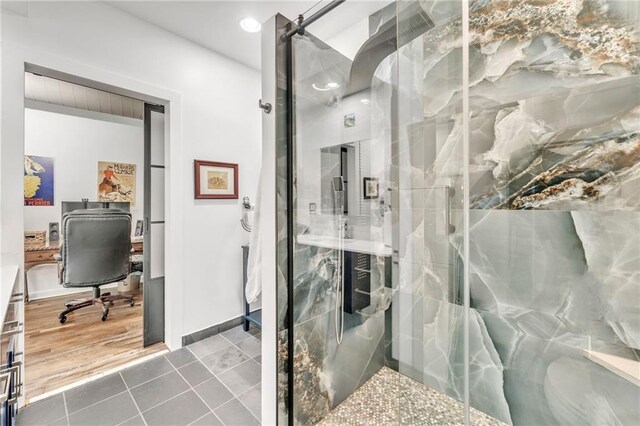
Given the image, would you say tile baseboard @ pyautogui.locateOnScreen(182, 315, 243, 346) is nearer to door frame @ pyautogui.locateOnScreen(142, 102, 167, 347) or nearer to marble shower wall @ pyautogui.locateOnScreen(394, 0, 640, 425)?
door frame @ pyautogui.locateOnScreen(142, 102, 167, 347)

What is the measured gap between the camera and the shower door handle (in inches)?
60.6

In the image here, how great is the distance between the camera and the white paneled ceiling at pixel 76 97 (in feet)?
9.11

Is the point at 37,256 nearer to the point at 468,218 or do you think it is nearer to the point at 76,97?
the point at 76,97

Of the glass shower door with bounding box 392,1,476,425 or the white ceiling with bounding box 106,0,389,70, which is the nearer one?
the glass shower door with bounding box 392,1,476,425

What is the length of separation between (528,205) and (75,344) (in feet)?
11.7

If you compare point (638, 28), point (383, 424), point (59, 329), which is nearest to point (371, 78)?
point (638, 28)

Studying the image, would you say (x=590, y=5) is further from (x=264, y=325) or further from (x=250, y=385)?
(x=250, y=385)

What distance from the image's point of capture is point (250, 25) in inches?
86.5

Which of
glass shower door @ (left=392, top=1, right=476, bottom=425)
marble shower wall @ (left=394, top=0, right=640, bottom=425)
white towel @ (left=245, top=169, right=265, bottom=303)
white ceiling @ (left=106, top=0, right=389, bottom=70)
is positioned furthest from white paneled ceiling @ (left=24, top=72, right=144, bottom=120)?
marble shower wall @ (left=394, top=0, right=640, bottom=425)

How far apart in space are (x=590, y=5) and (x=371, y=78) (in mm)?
1027

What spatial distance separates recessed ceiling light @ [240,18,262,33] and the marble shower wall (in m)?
1.27

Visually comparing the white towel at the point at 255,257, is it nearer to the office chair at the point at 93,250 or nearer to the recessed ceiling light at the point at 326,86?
the recessed ceiling light at the point at 326,86

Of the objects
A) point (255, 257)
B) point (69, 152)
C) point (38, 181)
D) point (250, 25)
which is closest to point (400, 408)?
point (255, 257)

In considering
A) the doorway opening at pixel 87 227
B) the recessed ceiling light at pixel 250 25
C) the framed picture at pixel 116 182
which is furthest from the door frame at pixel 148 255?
the framed picture at pixel 116 182
